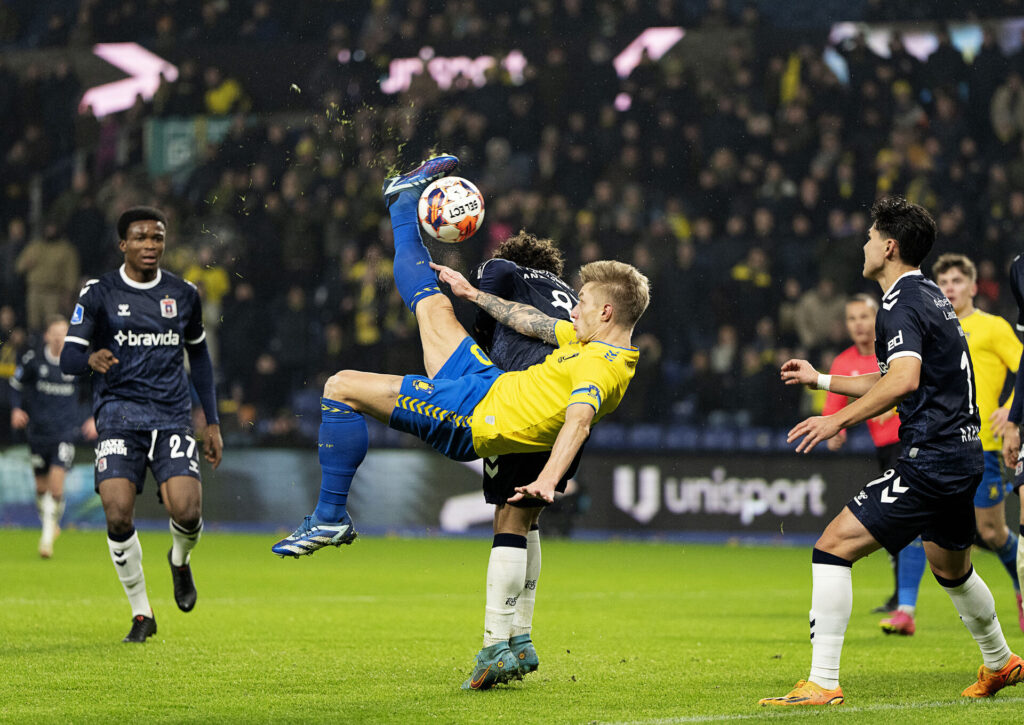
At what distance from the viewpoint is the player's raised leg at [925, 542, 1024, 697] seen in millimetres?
5824

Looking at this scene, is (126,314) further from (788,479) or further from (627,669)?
(788,479)

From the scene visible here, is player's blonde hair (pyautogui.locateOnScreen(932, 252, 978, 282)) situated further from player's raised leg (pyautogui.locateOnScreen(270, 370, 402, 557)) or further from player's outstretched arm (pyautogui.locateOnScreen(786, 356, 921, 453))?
player's raised leg (pyautogui.locateOnScreen(270, 370, 402, 557))

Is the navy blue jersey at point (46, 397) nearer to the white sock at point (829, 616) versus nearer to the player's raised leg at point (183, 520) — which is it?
the player's raised leg at point (183, 520)

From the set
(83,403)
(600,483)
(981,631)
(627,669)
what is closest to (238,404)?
(83,403)

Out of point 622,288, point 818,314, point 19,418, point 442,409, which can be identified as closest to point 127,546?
point 442,409

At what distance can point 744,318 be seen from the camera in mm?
16500

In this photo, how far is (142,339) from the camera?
774 cm

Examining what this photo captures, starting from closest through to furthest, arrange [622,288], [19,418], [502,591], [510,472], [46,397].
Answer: [622,288] → [502,591] → [510,472] → [19,418] → [46,397]

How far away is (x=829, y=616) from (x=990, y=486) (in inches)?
136

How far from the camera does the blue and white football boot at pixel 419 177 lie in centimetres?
681

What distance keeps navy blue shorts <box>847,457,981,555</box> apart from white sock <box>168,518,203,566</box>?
12.4 feet

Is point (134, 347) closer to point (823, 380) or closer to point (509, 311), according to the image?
point (509, 311)

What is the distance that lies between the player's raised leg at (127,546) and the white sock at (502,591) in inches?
94.3

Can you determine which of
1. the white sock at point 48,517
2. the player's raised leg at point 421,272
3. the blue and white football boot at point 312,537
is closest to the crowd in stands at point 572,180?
the white sock at point 48,517
